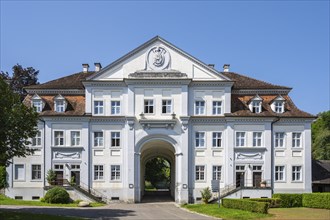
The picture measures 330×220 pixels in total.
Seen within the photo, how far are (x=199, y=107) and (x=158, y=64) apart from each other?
6465 millimetres

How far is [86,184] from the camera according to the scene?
45.6 metres

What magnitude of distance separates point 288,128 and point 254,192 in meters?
8.32

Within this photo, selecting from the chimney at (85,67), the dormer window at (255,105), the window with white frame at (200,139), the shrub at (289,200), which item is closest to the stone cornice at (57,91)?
the chimney at (85,67)

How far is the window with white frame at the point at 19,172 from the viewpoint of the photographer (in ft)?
151

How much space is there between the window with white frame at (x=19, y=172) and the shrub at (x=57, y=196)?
562 cm

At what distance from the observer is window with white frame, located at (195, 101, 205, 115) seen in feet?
155

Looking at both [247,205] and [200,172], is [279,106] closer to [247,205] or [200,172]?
[200,172]

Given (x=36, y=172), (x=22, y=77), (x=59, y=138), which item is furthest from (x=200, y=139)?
(x=22, y=77)

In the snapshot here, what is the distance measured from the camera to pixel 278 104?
48.2 m

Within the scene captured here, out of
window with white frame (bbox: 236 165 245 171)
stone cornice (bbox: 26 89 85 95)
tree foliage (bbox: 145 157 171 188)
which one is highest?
stone cornice (bbox: 26 89 85 95)

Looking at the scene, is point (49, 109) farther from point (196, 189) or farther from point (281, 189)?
point (281, 189)

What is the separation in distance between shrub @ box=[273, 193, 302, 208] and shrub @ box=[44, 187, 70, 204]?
2020cm

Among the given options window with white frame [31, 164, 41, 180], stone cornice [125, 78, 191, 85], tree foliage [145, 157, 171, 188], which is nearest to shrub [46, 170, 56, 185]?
window with white frame [31, 164, 41, 180]

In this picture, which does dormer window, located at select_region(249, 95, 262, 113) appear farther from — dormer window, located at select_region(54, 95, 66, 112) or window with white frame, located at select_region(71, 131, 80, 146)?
dormer window, located at select_region(54, 95, 66, 112)
